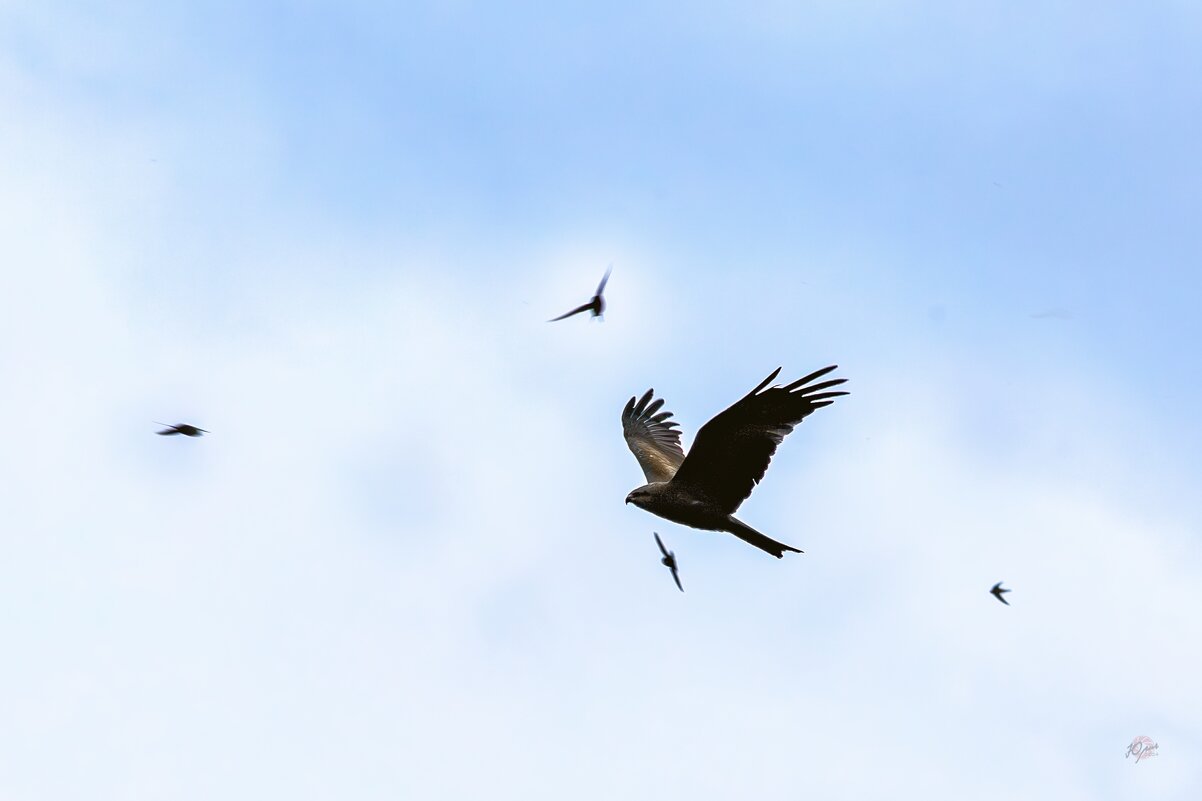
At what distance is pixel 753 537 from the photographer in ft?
55.7

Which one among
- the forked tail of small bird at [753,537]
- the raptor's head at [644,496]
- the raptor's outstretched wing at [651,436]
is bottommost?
the forked tail of small bird at [753,537]

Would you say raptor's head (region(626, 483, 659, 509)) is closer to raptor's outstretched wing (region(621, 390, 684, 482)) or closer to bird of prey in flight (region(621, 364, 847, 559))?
bird of prey in flight (region(621, 364, 847, 559))

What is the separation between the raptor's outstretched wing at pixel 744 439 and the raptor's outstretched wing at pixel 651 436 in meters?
2.96

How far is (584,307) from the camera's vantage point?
15312 millimetres

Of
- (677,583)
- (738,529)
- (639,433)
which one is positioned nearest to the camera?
(677,583)

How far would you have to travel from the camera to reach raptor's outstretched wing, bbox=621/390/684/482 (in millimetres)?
20453

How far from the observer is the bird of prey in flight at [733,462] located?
1623cm

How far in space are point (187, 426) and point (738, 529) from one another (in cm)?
672

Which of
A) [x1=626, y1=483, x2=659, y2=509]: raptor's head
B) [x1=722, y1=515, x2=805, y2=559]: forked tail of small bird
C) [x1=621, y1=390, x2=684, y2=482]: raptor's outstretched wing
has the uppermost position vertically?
[x1=621, y1=390, x2=684, y2=482]: raptor's outstretched wing

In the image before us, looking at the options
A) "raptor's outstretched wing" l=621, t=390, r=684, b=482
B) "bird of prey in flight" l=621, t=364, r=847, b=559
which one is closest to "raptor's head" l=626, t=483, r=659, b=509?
"bird of prey in flight" l=621, t=364, r=847, b=559

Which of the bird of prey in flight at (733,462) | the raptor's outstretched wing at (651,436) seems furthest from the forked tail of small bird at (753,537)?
the raptor's outstretched wing at (651,436)

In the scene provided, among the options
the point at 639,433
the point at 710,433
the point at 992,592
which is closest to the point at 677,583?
the point at 710,433

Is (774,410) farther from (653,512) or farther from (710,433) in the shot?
(653,512)

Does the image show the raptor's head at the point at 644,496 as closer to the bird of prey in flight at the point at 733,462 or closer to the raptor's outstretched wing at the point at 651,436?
the bird of prey in flight at the point at 733,462
